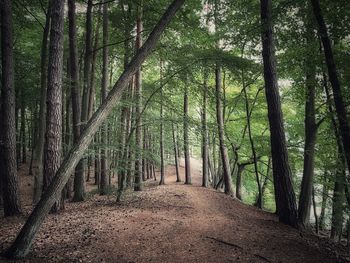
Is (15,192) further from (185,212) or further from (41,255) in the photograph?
(185,212)

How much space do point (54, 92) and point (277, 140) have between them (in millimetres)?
6509

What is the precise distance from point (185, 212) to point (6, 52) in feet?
25.2

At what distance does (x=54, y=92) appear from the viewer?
278 inches

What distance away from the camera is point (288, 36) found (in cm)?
996

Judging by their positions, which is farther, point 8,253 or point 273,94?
point 273,94

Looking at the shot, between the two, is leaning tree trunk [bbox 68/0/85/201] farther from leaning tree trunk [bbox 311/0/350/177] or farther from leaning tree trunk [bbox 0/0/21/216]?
leaning tree trunk [bbox 311/0/350/177]

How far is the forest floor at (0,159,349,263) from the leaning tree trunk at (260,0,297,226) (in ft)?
1.89

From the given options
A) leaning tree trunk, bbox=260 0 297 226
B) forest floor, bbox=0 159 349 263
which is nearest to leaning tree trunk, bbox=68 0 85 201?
forest floor, bbox=0 159 349 263

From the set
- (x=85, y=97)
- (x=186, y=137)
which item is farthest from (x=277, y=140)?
(x=85, y=97)

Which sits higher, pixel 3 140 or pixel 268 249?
pixel 3 140

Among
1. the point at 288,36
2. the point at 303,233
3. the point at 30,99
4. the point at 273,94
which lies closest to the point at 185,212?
the point at 303,233

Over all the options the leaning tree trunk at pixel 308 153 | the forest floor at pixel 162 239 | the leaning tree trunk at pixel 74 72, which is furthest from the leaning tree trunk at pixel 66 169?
the leaning tree trunk at pixel 308 153

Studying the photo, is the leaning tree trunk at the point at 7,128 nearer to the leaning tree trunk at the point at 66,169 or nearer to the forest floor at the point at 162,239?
the forest floor at the point at 162,239

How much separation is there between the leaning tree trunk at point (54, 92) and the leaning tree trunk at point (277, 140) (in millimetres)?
5660
